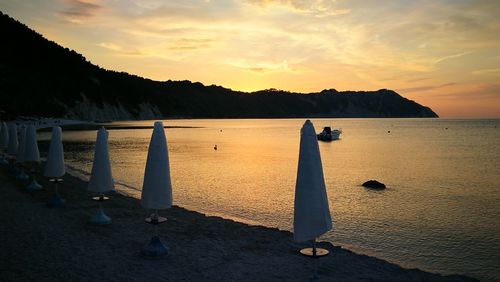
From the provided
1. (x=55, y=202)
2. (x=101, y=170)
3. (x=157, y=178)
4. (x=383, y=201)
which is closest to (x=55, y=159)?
(x=55, y=202)

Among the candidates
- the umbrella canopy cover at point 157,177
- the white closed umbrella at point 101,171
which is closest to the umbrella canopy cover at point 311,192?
the umbrella canopy cover at point 157,177

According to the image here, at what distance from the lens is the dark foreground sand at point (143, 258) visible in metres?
10.8

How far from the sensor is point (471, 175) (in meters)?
43.0

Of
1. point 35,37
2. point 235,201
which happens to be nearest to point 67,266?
point 235,201

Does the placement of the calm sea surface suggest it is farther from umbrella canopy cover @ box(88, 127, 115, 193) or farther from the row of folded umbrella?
umbrella canopy cover @ box(88, 127, 115, 193)

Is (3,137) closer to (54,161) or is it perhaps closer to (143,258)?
(54,161)

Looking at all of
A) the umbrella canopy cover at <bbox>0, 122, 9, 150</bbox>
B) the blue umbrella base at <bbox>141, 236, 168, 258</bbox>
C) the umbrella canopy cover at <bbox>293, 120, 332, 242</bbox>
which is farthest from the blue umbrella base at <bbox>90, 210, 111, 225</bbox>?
the umbrella canopy cover at <bbox>0, 122, 9, 150</bbox>

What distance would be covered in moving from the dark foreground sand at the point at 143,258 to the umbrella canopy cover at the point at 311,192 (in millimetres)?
3377

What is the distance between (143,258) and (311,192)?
242 inches

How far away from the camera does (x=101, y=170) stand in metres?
14.1

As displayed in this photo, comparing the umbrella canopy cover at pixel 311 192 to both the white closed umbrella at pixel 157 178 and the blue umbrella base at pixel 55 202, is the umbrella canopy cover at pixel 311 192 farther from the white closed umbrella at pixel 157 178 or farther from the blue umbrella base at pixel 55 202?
the blue umbrella base at pixel 55 202

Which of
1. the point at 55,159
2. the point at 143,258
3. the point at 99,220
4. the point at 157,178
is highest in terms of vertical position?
the point at 157,178

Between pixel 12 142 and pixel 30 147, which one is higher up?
pixel 30 147

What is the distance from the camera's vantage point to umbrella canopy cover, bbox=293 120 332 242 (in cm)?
848
